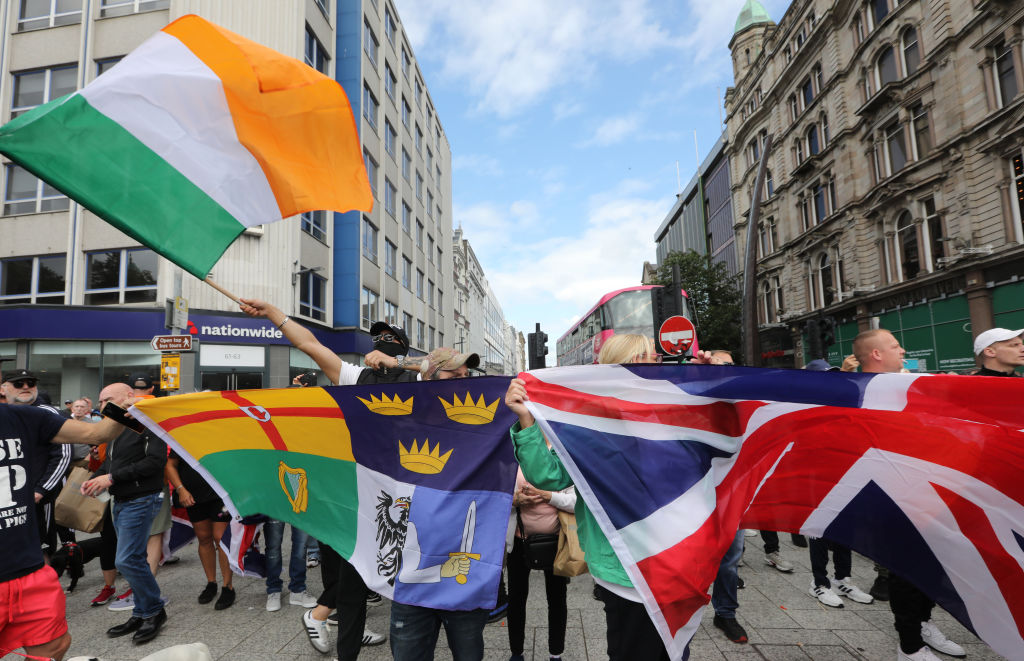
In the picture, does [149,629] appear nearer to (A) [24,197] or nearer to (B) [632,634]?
(B) [632,634]

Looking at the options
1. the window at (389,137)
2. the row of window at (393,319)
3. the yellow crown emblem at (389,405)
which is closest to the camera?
the yellow crown emblem at (389,405)

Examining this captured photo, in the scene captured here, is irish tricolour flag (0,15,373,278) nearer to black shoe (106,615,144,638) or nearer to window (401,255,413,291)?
black shoe (106,615,144,638)

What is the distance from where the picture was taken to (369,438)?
9.69 ft

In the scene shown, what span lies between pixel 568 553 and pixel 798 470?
1430mm

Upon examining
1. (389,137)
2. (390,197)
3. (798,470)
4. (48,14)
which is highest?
(389,137)

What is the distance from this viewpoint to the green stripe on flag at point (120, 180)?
2.77 m

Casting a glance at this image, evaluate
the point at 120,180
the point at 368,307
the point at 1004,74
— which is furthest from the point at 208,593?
the point at 1004,74

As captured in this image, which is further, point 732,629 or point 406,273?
point 406,273

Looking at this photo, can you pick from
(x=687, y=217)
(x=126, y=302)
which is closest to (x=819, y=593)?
(x=126, y=302)

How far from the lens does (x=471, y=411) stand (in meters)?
2.75

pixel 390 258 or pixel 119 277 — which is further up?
pixel 390 258

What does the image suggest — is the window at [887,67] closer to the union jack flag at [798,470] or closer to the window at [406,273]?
the window at [406,273]

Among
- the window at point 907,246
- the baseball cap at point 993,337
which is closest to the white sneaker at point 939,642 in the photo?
the baseball cap at point 993,337

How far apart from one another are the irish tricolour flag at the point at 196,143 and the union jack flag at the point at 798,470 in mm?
2216
